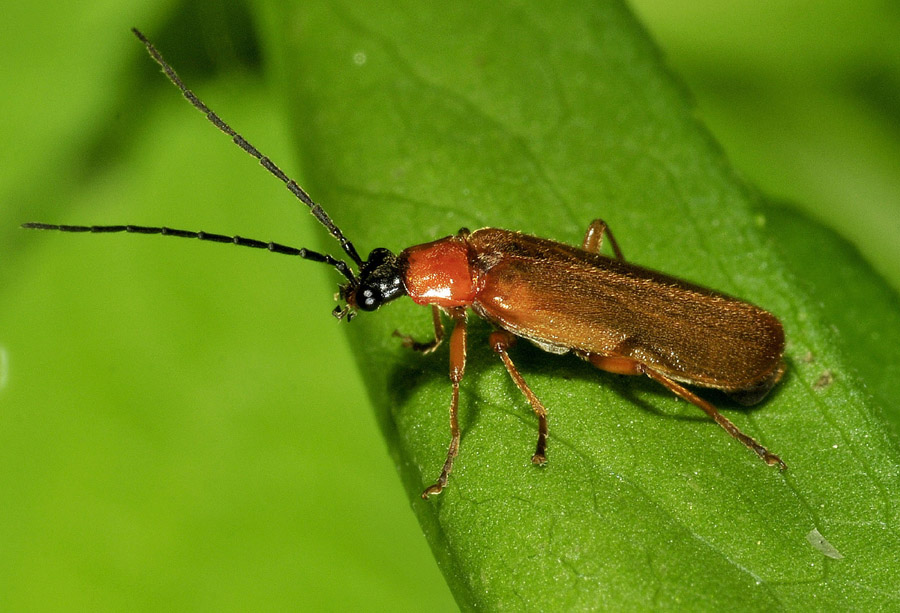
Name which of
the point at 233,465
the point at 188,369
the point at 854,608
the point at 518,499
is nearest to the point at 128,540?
the point at 233,465

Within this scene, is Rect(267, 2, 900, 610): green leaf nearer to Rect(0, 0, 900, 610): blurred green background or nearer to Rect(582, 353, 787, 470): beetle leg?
Rect(582, 353, 787, 470): beetle leg

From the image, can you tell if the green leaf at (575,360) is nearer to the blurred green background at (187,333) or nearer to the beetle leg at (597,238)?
the beetle leg at (597,238)

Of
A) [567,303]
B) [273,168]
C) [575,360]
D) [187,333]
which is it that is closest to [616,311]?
[567,303]

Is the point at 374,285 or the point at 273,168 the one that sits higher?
the point at 273,168

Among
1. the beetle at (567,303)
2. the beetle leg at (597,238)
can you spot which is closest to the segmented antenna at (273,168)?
the beetle at (567,303)

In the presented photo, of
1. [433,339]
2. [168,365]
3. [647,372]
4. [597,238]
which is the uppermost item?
[168,365]

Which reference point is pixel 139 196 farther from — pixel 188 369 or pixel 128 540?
pixel 128 540

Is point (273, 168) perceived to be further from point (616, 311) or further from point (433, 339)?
point (616, 311)

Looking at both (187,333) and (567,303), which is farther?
(187,333)
